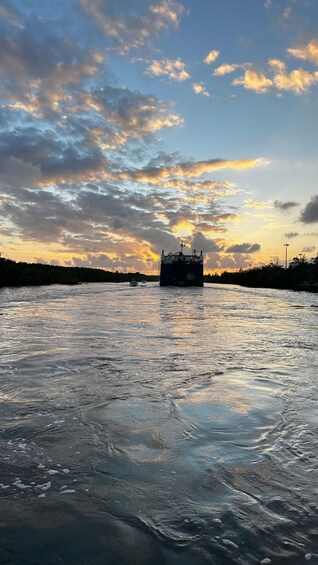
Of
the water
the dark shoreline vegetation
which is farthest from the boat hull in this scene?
the water

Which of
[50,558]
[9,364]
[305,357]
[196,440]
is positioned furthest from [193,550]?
[305,357]

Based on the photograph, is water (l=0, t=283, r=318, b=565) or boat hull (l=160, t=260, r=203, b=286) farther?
boat hull (l=160, t=260, r=203, b=286)

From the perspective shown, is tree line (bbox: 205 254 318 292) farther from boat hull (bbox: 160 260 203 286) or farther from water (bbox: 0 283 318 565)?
water (bbox: 0 283 318 565)

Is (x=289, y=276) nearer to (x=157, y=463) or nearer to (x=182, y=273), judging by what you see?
(x=182, y=273)

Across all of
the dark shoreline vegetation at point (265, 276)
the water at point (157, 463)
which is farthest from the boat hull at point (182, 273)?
the water at point (157, 463)

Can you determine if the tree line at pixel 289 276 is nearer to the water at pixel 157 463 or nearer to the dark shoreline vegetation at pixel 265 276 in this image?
the dark shoreline vegetation at pixel 265 276

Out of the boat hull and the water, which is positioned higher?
the boat hull

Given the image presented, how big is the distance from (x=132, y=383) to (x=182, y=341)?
6278 mm

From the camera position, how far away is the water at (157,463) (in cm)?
315

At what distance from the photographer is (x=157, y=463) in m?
4.51

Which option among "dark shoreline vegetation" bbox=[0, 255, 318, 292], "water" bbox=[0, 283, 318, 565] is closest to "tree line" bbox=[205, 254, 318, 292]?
"dark shoreline vegetation" bbox=[0, 255, 318, 292]

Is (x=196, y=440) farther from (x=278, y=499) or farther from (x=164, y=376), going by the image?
(x=164, y=376)

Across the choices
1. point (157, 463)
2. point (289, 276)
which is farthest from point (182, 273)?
point (157, 463)

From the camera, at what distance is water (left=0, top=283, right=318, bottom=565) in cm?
315
